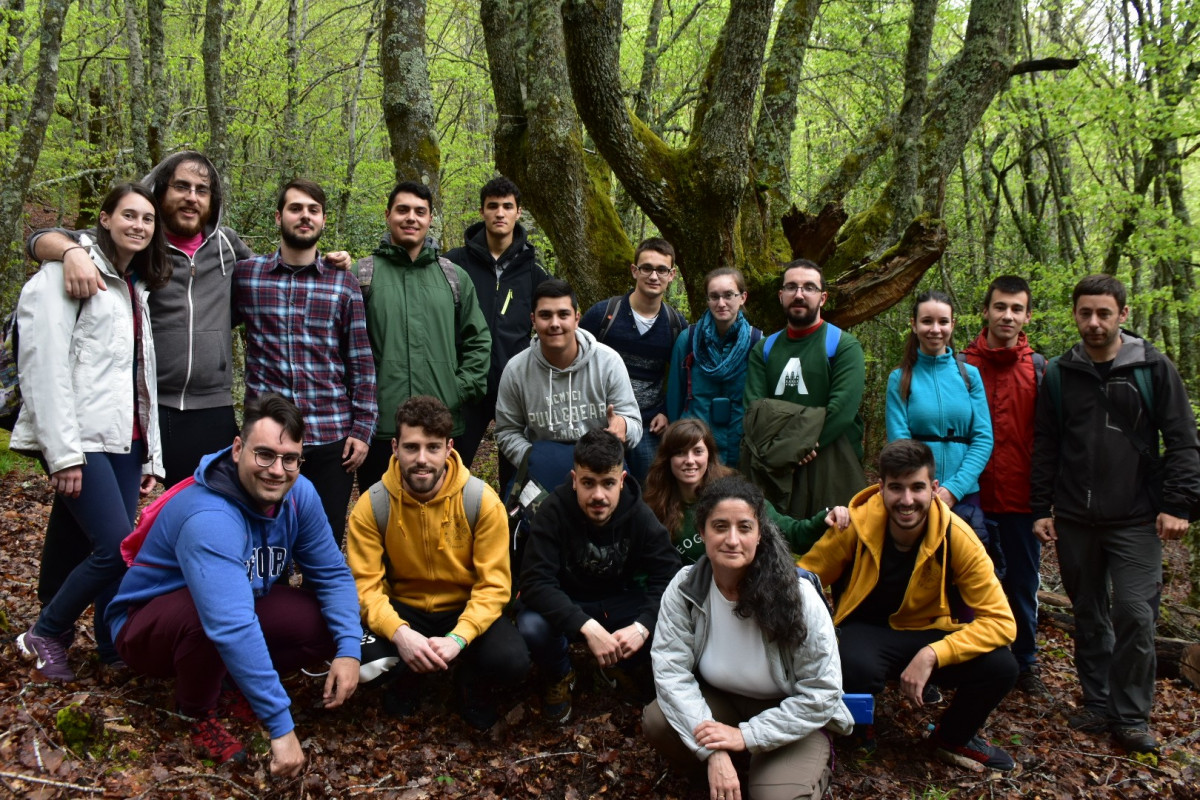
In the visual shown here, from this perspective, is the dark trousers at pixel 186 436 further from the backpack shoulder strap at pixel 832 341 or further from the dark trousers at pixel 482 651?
the backpack shoulder strap at pixel 832 341

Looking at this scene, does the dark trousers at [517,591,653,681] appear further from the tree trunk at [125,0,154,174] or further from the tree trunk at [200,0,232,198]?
the tree trunk at [125,0,154,174]

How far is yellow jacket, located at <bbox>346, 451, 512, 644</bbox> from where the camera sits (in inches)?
148

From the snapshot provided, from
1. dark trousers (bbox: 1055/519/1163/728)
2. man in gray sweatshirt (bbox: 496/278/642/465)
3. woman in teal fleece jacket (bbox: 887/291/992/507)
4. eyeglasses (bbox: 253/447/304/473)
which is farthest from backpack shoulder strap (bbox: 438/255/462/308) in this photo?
dark trousers (bbox: 1055/519/1163/728)

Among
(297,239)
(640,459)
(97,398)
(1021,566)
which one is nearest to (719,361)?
(640,459)

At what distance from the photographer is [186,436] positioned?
12.5 ft

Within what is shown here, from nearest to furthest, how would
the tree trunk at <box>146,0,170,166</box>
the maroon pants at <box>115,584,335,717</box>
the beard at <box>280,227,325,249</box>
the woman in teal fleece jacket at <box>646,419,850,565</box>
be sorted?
the maroon pants at <box>115,584,335,717</box>
the beard at <box>280,227,325,249</box>
the woman in teal fleece jacket at <box>646,419,850,565</box>
the tree trunk at <box>146,0,170,166</box>

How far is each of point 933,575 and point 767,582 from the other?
1.14m

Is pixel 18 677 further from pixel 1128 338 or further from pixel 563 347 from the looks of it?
pixel 1128 338

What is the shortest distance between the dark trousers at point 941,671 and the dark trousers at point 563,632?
1052 mm

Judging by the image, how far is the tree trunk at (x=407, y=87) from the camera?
20.6 ft

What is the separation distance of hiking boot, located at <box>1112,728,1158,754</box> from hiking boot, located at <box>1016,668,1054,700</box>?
21.0 inches

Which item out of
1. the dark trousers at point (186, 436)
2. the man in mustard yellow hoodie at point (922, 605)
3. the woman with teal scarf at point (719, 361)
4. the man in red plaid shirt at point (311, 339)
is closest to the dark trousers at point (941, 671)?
the man in mustard yellow hoodie at point (922, 605)

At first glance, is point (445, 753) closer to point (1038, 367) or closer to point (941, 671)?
point (941, 671)

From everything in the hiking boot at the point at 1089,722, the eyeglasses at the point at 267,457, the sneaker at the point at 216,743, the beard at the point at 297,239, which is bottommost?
the hiking boot at the point at 1089,722
